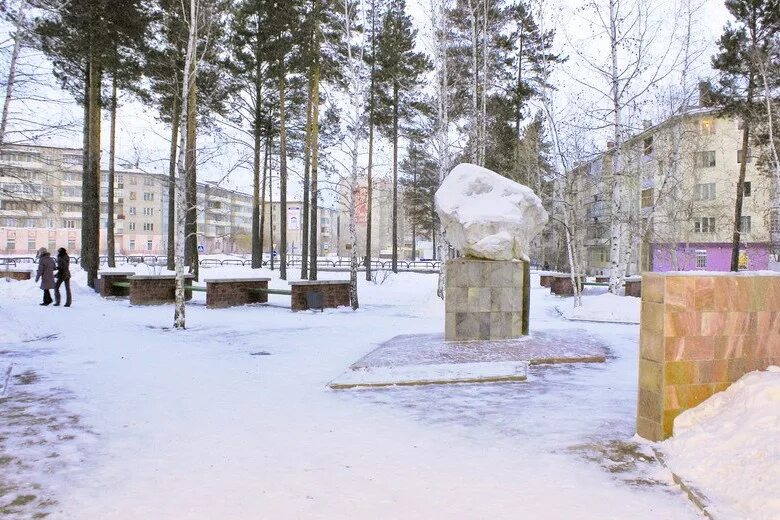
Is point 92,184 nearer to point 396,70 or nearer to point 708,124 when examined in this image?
point 396,70

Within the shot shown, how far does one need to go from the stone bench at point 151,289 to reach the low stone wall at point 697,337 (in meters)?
15.1

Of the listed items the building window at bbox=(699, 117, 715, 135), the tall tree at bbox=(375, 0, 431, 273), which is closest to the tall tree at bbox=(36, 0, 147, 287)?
the tall tree at bbox=(375, 0, 431, 273)

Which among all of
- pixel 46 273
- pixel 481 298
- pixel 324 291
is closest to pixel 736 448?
pixel 481 298

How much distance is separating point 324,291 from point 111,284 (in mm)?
7627

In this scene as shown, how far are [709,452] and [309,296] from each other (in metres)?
12.6

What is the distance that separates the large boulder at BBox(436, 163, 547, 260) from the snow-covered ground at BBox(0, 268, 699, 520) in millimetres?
2608

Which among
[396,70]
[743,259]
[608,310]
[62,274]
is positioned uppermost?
[396,70]

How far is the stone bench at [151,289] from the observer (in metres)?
16.5

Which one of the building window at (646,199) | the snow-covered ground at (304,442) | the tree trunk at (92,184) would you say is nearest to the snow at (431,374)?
the snow-covered ground at (304,442)

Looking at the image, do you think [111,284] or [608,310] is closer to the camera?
[608,310]

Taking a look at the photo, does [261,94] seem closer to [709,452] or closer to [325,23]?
[325,23]

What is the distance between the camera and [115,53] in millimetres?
18625

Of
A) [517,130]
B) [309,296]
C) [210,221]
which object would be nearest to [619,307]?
[309,296]

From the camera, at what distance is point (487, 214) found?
33.4 feet
